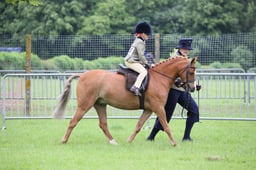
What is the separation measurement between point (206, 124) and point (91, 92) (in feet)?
16.7

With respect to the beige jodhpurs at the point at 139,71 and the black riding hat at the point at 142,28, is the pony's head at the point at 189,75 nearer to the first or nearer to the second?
the beige jodhpurs at the point at 139,71

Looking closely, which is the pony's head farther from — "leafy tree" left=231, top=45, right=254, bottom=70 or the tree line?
the tree line

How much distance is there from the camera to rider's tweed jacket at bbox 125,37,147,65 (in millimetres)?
12641

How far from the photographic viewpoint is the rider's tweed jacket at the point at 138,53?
12.6 meters

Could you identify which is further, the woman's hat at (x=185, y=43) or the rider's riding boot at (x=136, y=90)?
the woman's hat at (x=185, y=43)

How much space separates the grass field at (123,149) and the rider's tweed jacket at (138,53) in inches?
66.6

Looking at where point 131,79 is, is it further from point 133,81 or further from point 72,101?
point 72,101

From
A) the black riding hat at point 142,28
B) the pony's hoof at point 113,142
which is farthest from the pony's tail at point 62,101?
the black riding hat at point 142,28

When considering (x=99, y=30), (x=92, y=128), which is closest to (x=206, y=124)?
(x=92, y=128)

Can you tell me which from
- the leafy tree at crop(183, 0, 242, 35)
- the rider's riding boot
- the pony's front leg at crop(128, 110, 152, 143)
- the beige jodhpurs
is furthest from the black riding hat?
the leafy tree at crop(183, 0, 242, 35)

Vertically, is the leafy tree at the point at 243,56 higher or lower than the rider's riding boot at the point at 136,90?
lower

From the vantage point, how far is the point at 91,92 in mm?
12805

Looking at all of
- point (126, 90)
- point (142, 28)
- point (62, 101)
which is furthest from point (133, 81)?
point (62, 101)

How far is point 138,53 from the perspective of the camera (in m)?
12.7
